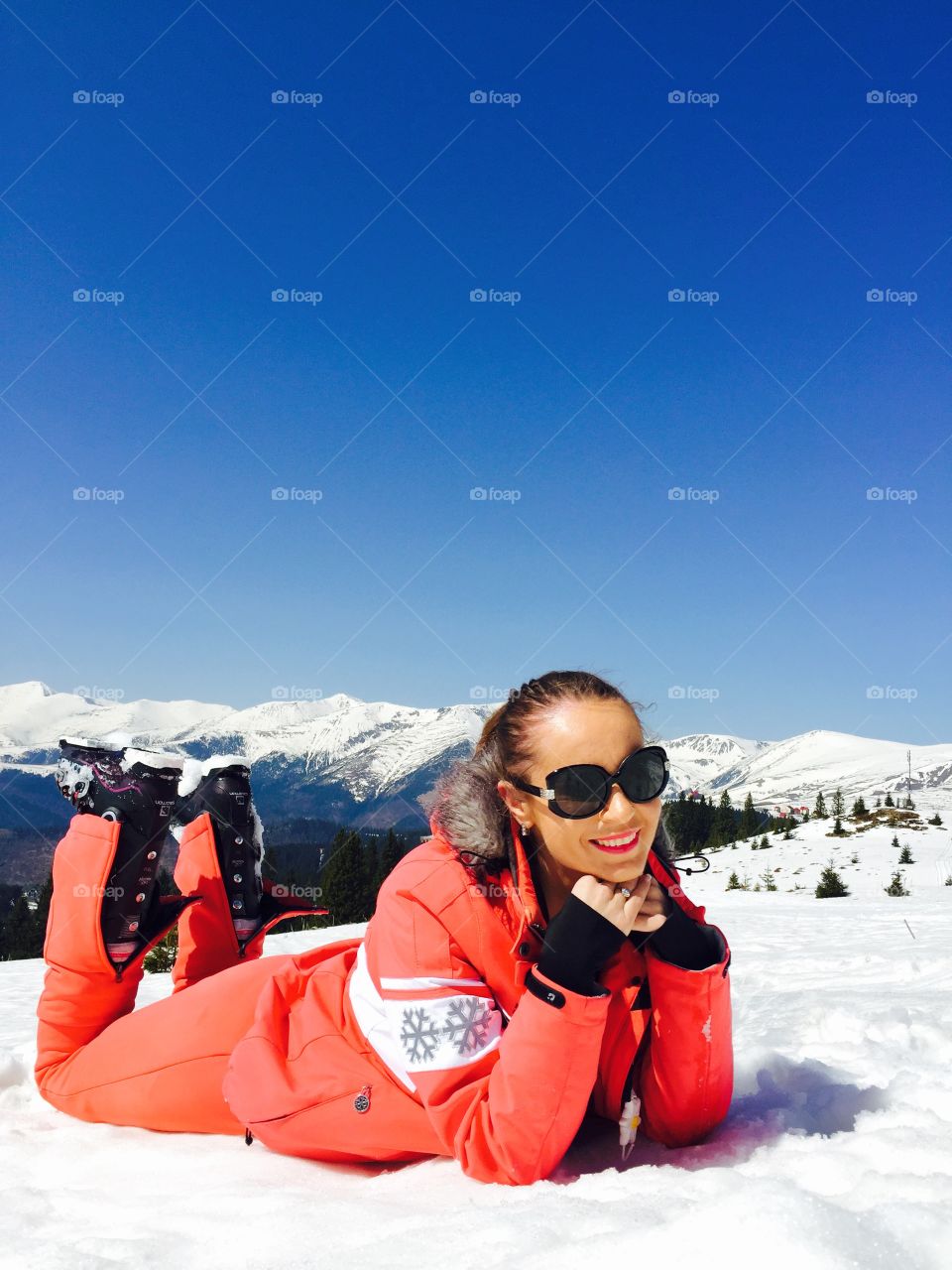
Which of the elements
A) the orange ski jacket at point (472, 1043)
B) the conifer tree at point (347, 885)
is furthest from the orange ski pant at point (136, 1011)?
the conifer tree at point (347, 885)

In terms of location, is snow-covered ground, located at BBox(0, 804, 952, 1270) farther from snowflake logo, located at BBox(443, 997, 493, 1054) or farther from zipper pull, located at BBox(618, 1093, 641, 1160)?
snowflake logo, located at BBox(443, 997, 493, 1054)

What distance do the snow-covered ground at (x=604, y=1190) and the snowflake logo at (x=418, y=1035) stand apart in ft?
1.15

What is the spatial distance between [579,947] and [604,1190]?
621mm

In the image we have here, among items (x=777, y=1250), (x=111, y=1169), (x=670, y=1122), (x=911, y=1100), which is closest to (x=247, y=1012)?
Result: (x=111, y=1169)

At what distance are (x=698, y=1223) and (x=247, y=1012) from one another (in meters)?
1.66

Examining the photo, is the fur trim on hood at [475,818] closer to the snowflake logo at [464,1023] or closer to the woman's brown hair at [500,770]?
the woman's brown hair at [500,770]

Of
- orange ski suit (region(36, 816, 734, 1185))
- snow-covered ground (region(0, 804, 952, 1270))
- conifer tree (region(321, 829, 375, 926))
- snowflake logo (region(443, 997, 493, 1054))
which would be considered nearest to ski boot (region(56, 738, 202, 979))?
orange ski suit (region(36, 816, 734, 1185))

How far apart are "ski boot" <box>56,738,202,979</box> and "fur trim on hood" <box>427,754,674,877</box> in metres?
1.52

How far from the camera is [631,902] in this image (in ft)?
7.19

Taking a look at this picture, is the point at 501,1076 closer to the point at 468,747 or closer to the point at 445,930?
the point at 445,930

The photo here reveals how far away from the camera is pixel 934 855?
89.3ft

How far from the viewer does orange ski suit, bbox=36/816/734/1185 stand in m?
2.20

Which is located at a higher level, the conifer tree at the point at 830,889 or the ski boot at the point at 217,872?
the ski boot at the point at 217,872

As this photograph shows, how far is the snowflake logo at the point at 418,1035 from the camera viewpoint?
2.30 metres
